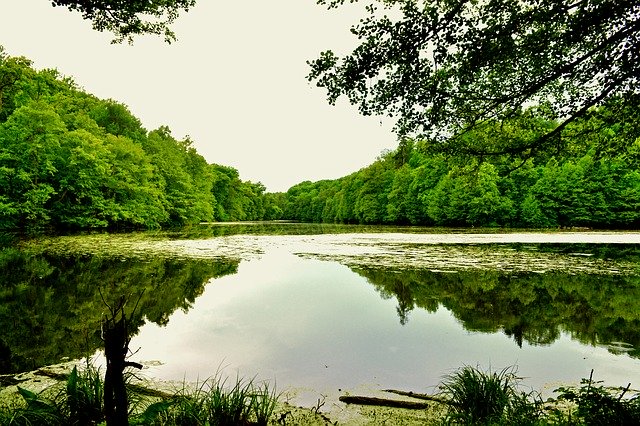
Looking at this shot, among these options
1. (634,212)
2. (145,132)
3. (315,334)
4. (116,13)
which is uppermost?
(145,132)

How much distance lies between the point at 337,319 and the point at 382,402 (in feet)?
15.2

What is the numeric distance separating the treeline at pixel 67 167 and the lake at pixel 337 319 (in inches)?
631

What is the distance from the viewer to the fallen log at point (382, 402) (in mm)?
4941

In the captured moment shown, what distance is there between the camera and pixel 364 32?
5.97 meters

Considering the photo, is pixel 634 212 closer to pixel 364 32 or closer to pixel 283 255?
pixel 283 255

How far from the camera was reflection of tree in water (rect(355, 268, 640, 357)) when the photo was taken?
28.0 ft

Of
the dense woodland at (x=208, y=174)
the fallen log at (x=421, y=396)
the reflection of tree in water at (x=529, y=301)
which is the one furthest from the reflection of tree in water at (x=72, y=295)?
the dense woodland at (x=208, y=174)

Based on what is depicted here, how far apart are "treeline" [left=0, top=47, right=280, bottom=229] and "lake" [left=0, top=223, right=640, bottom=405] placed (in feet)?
52.6

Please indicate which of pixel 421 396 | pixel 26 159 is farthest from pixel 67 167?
pixel 421 396

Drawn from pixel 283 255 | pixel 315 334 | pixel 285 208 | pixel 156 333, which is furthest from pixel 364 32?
pixel 285 208

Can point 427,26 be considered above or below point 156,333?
above

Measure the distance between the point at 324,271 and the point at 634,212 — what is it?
48200mm

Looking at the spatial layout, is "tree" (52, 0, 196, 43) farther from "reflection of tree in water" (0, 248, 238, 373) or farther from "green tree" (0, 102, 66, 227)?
"green tree" (0, 102, 66, 227)

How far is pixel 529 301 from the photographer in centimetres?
1070
